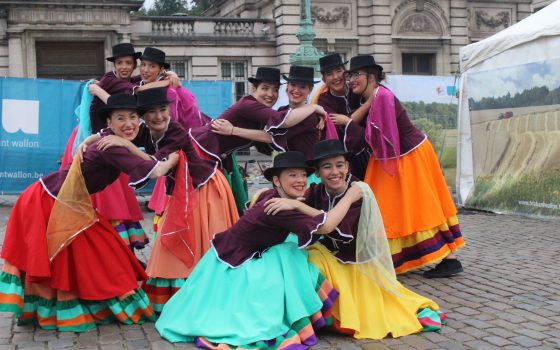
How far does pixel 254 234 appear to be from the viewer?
469 centimetres

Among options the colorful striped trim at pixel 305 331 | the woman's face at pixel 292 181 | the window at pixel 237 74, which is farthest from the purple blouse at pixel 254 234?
the window at pixel 237 74

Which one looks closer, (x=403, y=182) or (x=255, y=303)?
(x=255, y=303)

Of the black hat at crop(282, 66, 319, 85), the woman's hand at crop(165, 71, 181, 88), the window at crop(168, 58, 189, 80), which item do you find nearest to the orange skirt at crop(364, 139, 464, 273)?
the black hat at crop(282, 66, 319, 85)

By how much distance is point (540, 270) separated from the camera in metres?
6.75

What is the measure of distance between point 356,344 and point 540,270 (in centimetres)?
294

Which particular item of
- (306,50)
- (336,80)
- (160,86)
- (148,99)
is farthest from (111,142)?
(306,50)

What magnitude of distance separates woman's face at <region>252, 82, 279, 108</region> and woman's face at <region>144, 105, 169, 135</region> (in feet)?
2.90

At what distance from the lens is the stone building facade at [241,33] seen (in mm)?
23641

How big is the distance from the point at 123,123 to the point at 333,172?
146 cm

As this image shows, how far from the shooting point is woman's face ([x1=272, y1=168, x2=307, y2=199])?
4711 mm

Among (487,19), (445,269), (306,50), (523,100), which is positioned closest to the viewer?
A: (445,269)

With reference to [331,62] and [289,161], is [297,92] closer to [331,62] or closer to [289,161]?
[331,62]

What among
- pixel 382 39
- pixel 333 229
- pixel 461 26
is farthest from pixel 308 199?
pixel 461 26

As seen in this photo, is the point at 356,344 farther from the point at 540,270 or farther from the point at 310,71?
the point at 540,270
